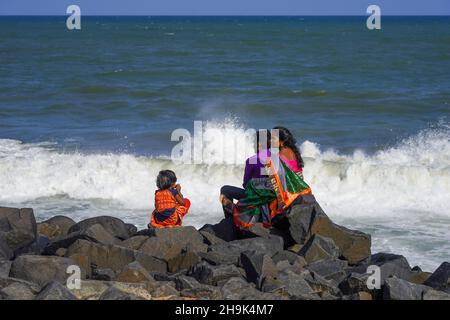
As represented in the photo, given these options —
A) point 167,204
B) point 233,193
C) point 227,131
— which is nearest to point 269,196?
point 233,193

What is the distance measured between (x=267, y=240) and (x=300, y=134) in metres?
10.1

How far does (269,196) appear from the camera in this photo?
794 centimetres

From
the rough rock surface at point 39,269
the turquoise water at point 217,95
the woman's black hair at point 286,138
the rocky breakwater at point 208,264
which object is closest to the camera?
the rocky breakwater at point 208,264

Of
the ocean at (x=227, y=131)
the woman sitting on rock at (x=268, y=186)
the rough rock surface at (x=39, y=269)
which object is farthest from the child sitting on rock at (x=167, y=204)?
the ocean at (x=227, y=131)

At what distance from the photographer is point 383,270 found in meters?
7.05

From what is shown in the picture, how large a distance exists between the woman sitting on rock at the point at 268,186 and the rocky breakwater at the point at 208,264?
5.6 inches

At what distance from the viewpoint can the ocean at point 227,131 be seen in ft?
39.9

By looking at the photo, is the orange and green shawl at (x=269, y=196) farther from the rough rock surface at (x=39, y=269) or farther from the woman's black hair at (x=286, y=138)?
the rough rock surface at (x=39, y=269)

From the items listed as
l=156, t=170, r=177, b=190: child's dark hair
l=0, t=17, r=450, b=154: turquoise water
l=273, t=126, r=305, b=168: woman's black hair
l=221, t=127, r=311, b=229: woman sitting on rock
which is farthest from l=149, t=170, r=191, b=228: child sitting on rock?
l=0, t=17, r=450, b=154: turquoise water

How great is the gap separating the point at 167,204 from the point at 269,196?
1119mm

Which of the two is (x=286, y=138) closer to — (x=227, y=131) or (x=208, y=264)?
(x=208, y=264)

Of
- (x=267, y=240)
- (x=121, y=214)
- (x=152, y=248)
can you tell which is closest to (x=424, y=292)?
(x=267, y=240)
